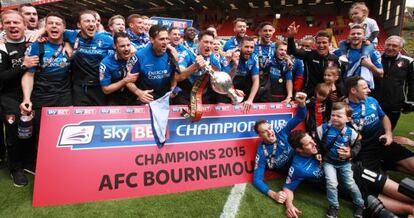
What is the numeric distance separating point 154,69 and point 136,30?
1.71 meters

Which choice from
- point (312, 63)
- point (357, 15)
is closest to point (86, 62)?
point (312, 63)

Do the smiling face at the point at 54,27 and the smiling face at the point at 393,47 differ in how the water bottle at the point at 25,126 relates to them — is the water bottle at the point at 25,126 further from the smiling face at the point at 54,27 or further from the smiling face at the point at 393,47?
the smiling face at the point at 393,47

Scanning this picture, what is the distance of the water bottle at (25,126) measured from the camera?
373 cm

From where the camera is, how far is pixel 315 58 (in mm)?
5105

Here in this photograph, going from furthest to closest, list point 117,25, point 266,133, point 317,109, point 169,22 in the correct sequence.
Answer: point 169,22
point 117,25
point 317,109
point 266,133

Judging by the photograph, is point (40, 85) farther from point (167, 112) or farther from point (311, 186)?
point (311, 186)

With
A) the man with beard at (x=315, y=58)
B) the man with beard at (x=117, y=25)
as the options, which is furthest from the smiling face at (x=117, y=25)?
the man with beard at (x=315, y=58)

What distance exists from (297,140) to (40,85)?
3269mm

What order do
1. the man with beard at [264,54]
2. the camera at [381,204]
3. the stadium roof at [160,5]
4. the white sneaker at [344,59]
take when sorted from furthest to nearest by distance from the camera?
1. the stadium roof at [160,5]
2. the white sneaker at [344,59]
3. the man with beard at [264,54]
4. the camera at [381,204]

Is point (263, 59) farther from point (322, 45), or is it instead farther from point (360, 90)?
point (360, 90)

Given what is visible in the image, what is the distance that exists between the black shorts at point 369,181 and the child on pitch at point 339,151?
0.16m

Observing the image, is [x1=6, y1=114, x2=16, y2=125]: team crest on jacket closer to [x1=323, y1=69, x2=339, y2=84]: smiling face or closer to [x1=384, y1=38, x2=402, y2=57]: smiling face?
[x1=323, y1=69, x2=339, y2=84]: smiling face

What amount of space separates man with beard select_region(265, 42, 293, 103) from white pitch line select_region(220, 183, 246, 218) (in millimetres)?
1858

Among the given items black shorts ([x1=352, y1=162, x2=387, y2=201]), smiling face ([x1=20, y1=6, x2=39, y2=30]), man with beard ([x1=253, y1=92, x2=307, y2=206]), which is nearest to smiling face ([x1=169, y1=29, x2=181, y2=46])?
smiling face ([x1=20, y1=6, x2=39, y2=30])
